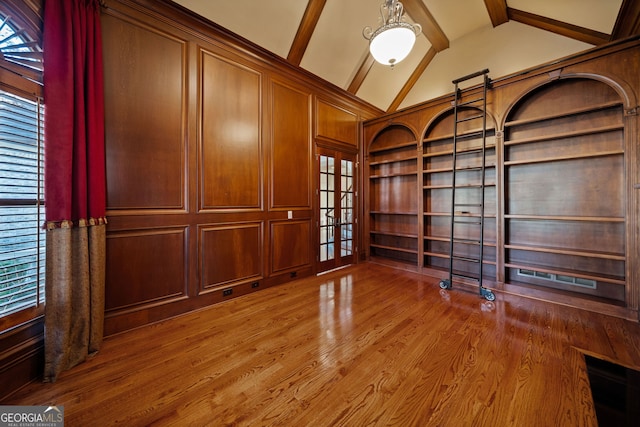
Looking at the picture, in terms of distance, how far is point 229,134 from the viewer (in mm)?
3061

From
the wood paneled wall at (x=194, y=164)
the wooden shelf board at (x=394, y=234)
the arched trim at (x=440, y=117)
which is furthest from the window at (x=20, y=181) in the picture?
the arched trim at (x=440, y=117)

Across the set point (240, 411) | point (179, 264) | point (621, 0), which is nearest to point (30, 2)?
point (179, 264)

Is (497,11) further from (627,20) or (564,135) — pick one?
(564,135)

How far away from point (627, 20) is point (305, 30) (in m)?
3.85

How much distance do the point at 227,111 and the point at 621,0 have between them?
15.6ft

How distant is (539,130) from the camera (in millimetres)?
3260

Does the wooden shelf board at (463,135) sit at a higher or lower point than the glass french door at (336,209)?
higher

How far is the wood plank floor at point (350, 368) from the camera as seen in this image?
142 centimetres

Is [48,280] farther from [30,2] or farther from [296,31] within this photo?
[296,31]

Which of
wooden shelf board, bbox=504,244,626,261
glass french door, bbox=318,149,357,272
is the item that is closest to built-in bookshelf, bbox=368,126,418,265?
glass french door, bbox=318,149,357,272

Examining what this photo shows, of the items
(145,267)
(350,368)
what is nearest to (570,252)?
(350,368)

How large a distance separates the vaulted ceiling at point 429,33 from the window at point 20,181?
162 cm

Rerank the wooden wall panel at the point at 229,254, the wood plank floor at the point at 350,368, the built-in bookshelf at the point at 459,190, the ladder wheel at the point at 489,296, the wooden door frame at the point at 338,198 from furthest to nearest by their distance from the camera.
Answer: the wooden door frame at the point at 338,198 → the built-in bookshelf at the point at 459,190 → the ladder wheel at the point at 489,296 → the wooden wall panel at the point at 229,254 → the wood plank floor at the point at 350,368

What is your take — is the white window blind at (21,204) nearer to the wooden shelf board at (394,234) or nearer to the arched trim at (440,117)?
the wooden shelf board at (394,234)
